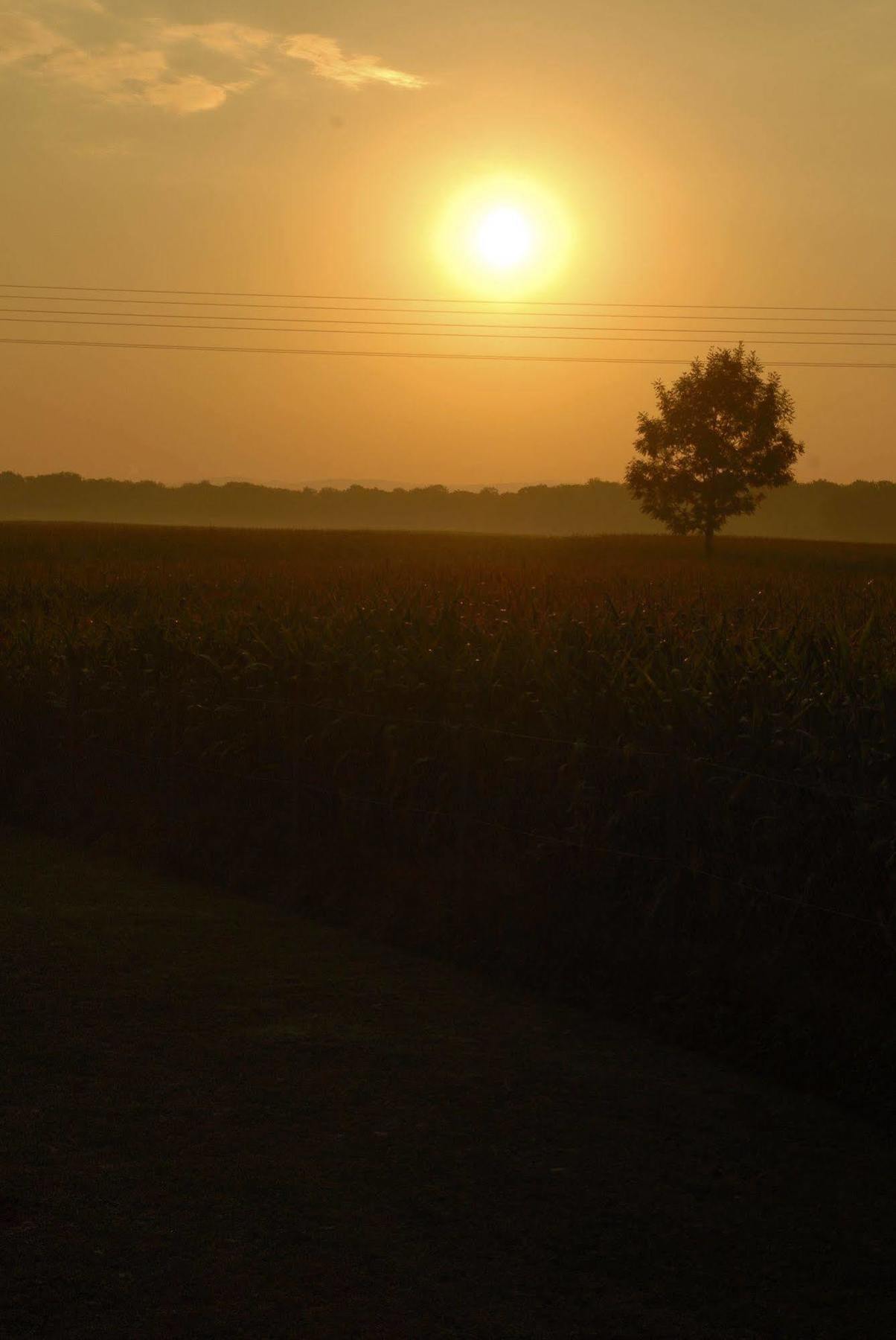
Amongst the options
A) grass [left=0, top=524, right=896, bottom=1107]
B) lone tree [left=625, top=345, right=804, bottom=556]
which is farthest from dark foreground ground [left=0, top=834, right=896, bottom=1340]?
lone tree [left=625, top=345, right=804, bottom=556]

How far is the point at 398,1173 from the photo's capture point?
5.37m

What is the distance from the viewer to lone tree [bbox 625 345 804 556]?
79.6 metres

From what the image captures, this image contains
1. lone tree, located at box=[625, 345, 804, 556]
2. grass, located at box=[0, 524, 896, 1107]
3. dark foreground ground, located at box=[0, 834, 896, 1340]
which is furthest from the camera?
lone tree, located at box=[625, 345, 804, 556]

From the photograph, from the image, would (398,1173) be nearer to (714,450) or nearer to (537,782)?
(537,782)

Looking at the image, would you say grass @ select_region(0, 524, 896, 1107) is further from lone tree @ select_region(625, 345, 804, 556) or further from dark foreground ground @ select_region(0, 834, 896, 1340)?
lone tree @ select_region(625, 345, 804, 556)

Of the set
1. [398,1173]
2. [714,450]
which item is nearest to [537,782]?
[398,1173]

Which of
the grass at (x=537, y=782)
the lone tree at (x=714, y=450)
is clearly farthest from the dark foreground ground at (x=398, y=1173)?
the lone tree at (x=714, y=450)

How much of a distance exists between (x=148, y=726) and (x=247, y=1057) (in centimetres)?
747

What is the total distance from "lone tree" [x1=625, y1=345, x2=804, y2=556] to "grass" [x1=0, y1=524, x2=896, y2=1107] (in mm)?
63366

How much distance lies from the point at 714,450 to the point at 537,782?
72.4 m

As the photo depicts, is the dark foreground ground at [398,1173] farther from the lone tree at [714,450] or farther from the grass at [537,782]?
the lone tree at [714,450]

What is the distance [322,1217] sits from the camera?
4.93 m

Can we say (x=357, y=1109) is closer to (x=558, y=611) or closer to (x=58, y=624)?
(x=558, y=611)

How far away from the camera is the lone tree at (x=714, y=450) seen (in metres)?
79.6
